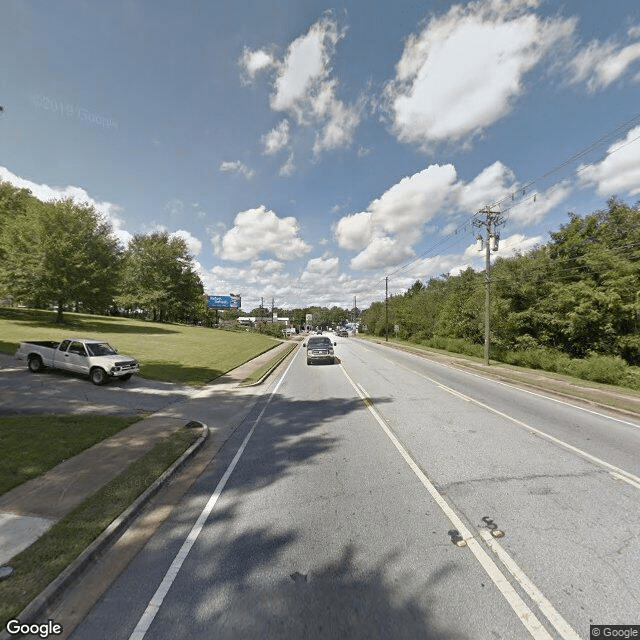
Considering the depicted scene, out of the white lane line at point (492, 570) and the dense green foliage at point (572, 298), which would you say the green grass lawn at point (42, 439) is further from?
the dense green foliage at point (572, 298)

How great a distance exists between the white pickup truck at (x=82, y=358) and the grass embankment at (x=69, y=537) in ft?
26.4

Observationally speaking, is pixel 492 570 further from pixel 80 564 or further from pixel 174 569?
pixel 80 564

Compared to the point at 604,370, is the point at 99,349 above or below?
above

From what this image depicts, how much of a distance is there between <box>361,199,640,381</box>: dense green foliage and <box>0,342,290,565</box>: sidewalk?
65.9 feet

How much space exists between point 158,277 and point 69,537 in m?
60.6

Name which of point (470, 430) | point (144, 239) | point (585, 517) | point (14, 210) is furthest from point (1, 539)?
point (144, 239)

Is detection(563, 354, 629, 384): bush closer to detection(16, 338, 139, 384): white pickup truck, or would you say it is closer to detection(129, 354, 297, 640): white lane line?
detection(129, 354, 297, 640): white lane line

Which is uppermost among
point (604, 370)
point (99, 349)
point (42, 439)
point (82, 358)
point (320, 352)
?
point (99, 349)

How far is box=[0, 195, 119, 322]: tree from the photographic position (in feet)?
95.0

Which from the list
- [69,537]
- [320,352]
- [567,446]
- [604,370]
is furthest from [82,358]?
[604,370]

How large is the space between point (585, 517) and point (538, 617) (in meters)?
2.18

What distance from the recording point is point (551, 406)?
1076 cm

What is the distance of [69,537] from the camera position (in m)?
3.77

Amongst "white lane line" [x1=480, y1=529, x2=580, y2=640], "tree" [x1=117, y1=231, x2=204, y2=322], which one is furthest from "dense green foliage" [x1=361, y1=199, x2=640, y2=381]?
"tree" [x1=117, y1=231, x2=204, y2=322]
